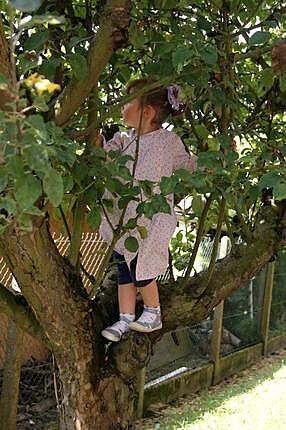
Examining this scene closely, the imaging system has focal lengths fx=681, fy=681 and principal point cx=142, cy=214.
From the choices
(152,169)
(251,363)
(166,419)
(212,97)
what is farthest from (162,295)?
(251,363)

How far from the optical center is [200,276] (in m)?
2.70

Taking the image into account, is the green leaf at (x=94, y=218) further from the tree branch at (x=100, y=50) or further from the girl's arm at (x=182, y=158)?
the girl's arm at (x=182, y=158)

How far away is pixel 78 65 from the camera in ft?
5.79

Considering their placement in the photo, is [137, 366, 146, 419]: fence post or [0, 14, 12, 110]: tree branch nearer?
[0, 14, 12, 110]: tree branch

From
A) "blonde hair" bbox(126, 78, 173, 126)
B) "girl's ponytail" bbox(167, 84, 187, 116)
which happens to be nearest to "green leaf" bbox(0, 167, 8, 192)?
"girl's ponytail" bbox(167, 84, 187, 116)

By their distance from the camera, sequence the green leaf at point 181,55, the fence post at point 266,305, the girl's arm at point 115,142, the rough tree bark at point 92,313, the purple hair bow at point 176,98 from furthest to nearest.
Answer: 1. the fence post at point 266,305
2. the girl's arm at point 115,142
3. the purple hair bow at point 176,98
4. the rough tree bark at point 92,313
5. the green leaf at point 181,55

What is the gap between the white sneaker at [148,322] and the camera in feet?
7.74

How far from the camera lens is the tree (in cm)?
182

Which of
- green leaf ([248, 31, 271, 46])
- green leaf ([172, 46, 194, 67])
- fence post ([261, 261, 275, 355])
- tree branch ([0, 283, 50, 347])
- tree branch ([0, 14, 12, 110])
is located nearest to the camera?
tree branch ([0, 14, 12, 110])

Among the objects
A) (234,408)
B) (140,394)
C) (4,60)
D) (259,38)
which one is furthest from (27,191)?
(234,408)

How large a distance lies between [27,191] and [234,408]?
15.1 ft

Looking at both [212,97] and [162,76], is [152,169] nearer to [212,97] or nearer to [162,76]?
[212,97]

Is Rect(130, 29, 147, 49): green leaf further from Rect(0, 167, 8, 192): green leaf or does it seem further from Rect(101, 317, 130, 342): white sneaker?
Rect(0, 167, 8, 192): green leaf

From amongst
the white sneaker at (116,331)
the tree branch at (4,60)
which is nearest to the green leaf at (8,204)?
the tree branch at (4,60)
